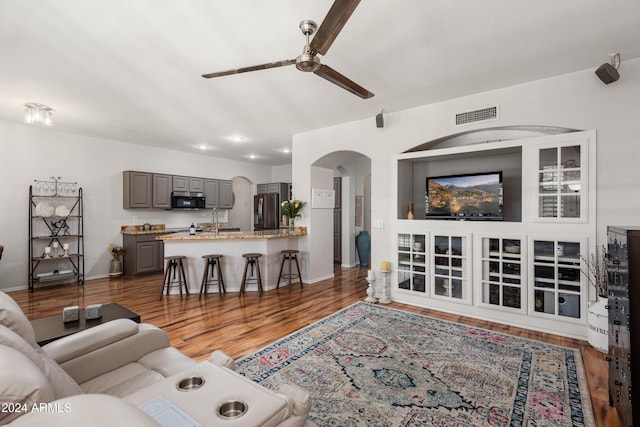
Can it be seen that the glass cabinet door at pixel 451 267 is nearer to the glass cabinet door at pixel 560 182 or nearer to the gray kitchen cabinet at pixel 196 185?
the glass cabinet door at pixel 560 182

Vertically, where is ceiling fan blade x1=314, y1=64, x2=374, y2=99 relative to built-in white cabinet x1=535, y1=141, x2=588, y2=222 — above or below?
above

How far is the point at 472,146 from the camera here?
386cm

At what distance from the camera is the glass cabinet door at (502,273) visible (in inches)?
139

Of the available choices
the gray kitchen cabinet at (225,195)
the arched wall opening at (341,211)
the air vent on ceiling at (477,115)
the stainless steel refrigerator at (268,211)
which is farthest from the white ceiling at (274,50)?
the stainless steel refrigerator at (268,211)

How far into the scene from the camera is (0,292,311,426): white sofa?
62 centimetres

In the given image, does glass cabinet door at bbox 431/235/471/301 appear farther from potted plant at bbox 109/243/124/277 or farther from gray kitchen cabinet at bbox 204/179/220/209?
potted plant at bbox 109/243/124/277

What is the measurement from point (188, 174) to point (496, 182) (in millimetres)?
6746

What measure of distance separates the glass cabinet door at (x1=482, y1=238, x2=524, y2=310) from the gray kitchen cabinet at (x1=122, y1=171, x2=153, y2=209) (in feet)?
21.4

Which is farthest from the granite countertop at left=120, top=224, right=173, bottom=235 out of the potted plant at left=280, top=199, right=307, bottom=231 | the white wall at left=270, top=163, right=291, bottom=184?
the white wall at left=270, top=163, right=291, bottom=184

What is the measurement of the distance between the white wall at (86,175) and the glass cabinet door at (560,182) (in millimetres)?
7217

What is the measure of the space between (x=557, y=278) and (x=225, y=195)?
730cm

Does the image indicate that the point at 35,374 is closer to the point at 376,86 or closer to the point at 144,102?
the point at 376,86

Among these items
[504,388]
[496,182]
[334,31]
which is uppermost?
[334,31]

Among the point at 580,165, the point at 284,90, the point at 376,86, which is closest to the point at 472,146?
the point at 580,165
